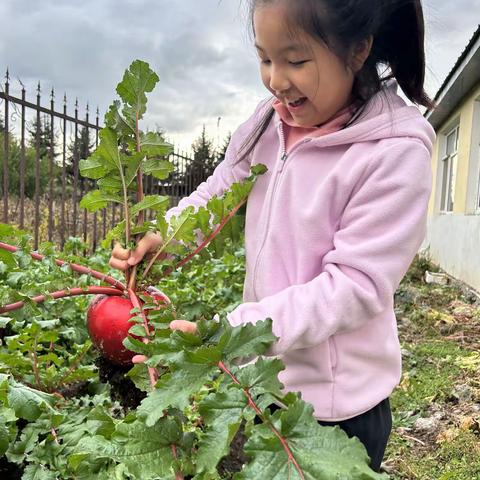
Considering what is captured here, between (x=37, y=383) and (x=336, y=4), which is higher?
(x=336, y=4)

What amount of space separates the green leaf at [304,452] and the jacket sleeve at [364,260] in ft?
0.65

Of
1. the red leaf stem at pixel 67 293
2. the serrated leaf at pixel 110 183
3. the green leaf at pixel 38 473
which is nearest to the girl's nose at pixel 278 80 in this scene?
the serrated leaf at pixel 110 183

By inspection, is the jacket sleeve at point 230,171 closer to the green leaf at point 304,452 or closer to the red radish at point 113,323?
the red radish at point 113,323

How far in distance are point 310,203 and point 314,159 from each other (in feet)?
0.41

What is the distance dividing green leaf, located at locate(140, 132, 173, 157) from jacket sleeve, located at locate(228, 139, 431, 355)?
2.18 feet

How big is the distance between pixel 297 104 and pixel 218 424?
2.35 ft

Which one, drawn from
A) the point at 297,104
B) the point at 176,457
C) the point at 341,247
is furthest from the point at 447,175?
the point at 176,457

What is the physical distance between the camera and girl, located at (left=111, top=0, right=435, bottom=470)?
1.15 meters

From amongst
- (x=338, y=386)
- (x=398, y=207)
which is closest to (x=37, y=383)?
(x=338, y=386)

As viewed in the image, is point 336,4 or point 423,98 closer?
point 336,4

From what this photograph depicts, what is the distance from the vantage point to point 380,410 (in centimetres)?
145

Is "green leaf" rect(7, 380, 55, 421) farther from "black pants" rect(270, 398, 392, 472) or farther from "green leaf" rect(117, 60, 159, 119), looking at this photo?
"green leaf" rect(117, 60, 159, 119)

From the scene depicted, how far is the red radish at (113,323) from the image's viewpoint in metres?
1.53

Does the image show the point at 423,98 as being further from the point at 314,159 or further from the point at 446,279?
the point at 446,279
